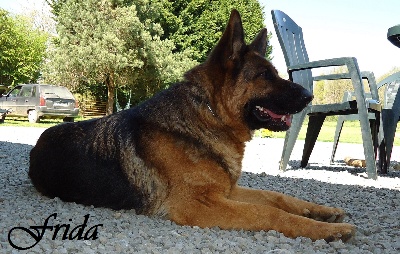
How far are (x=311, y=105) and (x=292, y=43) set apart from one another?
45.3 inches

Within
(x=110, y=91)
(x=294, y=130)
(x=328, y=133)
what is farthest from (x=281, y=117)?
(x=110, y=91)

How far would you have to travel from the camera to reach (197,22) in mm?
33531

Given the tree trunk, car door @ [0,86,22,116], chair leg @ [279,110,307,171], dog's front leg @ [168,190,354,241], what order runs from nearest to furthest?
dog's front leg @ [168,190,354,241] < chair leg @ [279,110,307,171] < car door @ [0,86,22,116] < the tree trunk

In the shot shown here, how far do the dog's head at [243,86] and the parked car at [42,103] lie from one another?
17990mm

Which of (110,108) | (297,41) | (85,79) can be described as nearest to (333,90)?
(110,108)

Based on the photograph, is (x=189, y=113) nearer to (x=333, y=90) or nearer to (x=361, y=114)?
(x=361, y=114)

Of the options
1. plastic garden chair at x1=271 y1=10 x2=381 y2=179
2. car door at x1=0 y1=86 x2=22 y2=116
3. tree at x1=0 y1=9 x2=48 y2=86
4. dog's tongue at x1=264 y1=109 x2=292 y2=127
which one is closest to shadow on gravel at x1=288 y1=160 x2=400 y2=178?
plastic garden chair at x1=271 y1=10 x2=381 y2=179

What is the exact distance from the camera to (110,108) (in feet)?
93.1

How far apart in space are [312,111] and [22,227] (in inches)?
169

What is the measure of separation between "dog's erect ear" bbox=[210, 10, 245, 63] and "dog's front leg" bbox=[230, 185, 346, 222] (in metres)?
1.10

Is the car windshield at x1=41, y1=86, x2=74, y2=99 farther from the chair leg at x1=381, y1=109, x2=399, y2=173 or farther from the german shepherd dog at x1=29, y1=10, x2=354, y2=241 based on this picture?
the german shepherd dog at x1=29, y1=10, x2=354, y2=241

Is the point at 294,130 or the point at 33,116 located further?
the point at 33,116

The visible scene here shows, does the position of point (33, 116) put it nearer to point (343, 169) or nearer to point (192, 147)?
point (343, 169)

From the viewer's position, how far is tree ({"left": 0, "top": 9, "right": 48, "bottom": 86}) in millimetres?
29391
